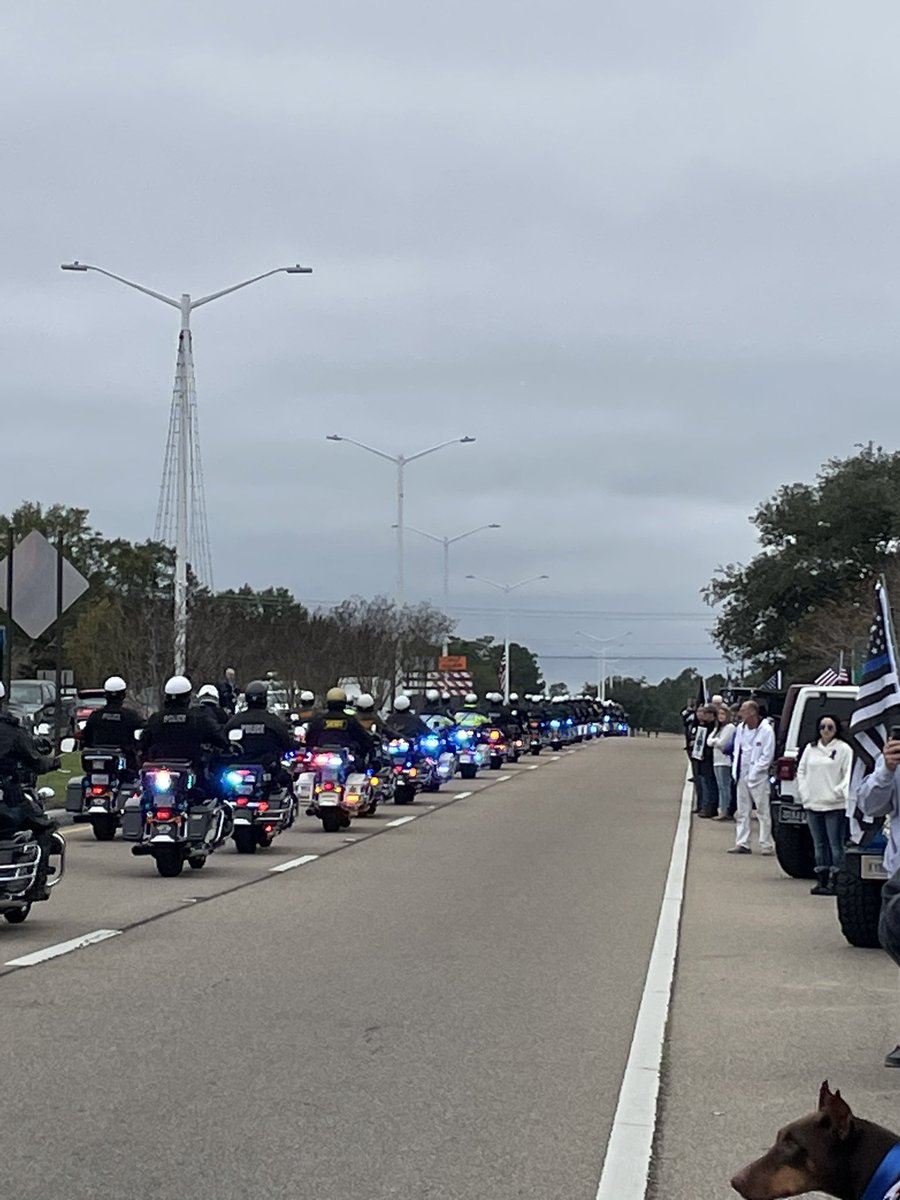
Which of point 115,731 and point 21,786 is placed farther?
point 115,731

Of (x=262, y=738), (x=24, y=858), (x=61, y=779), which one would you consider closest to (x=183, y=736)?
(x=262, y=738)

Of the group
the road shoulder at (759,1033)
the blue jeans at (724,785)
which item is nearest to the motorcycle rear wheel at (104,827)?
the road shoulder at (759,1033)

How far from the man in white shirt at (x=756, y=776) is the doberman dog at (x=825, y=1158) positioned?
18.9 metres

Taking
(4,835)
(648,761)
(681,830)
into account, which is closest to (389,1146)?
(4,835)

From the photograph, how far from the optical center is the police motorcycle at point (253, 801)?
2162 cm

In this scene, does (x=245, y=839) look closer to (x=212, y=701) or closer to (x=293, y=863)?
(x=293, y=863)

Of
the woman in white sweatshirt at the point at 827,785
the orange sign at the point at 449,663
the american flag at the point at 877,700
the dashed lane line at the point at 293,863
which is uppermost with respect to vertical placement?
the orange sign at the point at 449,663

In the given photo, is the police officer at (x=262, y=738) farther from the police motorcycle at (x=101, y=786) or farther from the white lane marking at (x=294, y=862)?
the police motorcycle at (x=101, y=786)

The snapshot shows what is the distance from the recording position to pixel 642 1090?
8.99 metres

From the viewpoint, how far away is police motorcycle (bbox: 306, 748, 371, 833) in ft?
84.3

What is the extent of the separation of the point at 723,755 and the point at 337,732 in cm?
691

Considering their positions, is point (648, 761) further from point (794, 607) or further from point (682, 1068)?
point (682, 1068)

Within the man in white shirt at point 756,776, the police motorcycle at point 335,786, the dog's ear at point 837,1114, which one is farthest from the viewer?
the police motorcycle at point 335,786

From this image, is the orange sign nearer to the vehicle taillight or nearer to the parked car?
the parked car
